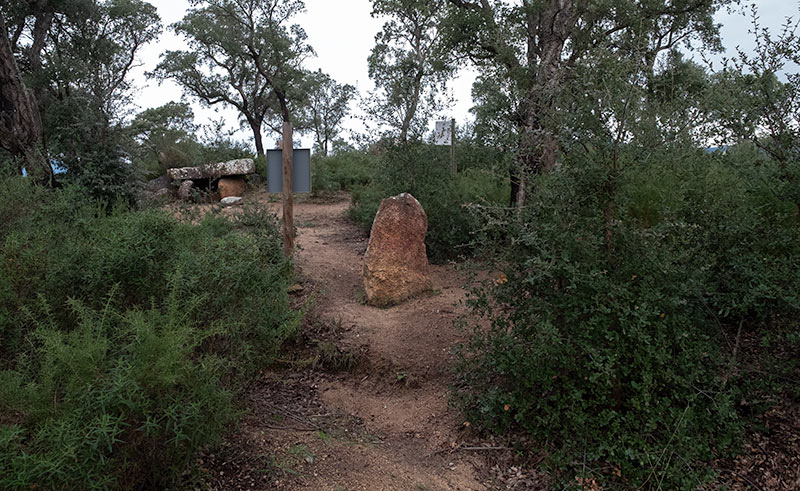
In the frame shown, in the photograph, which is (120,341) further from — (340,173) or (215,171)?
(340,173)

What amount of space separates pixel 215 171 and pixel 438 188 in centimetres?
794

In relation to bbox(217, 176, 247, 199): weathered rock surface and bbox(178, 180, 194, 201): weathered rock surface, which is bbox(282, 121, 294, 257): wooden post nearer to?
bbox(178, 180, 194, 201): weathered rock surface

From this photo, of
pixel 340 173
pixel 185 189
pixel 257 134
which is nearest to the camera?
pixel 185 189

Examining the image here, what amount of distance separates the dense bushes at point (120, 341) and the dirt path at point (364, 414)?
46 centimetres

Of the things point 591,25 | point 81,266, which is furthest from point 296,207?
point 81,266

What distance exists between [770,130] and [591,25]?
474 cm

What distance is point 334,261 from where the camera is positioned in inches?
323

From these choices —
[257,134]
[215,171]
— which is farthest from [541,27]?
[257,134]

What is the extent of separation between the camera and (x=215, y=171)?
47.2 feet

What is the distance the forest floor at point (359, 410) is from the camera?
3289 mm

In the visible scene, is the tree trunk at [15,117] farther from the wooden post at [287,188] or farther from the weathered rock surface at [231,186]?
the weathered rock surface at [231,186]

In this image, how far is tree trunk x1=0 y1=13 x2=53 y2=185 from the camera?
26.6 ft

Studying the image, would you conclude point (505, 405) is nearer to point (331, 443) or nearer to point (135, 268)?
point (331, 443)

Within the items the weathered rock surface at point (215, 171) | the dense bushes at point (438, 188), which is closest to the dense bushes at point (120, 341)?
the dense bushes at point (438, 188)
